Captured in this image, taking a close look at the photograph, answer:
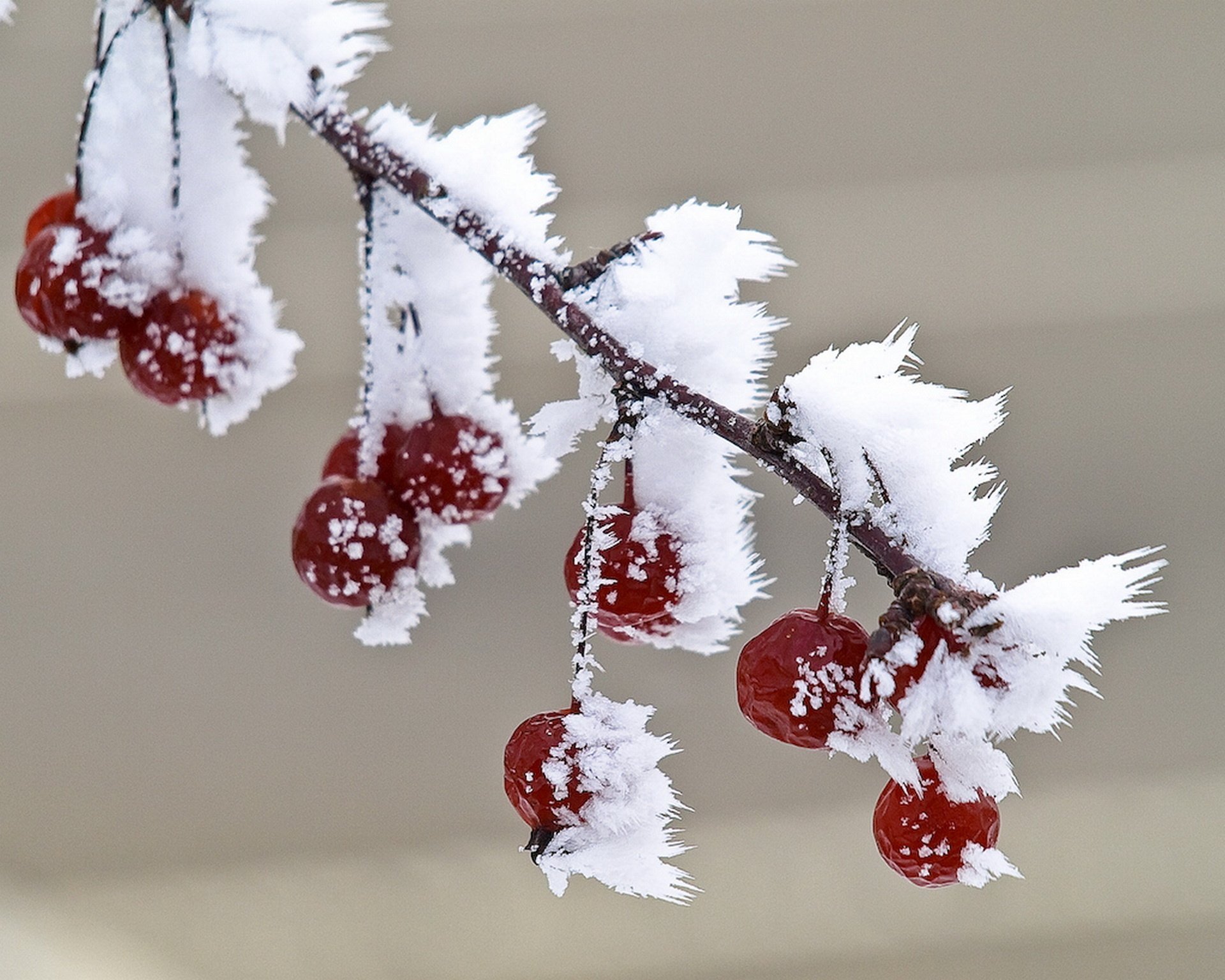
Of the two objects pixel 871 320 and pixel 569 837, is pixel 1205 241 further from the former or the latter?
pixel 569 837

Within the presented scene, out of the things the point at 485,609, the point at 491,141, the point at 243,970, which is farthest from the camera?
the point at 485,609

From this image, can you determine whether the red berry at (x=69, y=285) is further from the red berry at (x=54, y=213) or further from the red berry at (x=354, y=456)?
the red berry at (x=354, y=456)

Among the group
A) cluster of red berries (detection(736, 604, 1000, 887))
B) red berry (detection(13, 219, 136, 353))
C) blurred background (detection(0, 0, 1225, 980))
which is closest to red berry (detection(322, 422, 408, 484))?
red berry (detection(13, 219, 136, 353))

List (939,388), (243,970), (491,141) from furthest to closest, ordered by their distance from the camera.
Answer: (243,970)
(491,141)
(939,388)

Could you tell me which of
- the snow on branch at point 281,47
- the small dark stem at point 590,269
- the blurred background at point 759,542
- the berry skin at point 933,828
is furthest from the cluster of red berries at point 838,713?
the blurred background at point 759,542

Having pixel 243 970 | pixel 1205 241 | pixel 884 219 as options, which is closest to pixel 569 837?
pixel 243 970

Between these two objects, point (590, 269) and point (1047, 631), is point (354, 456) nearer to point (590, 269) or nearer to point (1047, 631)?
point (590, 269)

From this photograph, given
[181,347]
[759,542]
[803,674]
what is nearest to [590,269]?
[803,674]
